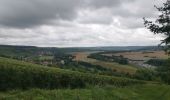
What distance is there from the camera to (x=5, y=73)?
78.6 m

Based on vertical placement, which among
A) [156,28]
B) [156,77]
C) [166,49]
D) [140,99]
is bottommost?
[156,77]

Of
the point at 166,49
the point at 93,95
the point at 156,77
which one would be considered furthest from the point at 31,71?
the point at 93,95

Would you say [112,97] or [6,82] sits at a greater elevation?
[112,97]

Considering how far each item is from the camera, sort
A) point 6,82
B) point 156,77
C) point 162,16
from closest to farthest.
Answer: point 162,16 → point 6,82 → point 156,77

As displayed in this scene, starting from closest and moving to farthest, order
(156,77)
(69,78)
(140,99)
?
1. (140,99)
2. (69,78)
3. (156,77)

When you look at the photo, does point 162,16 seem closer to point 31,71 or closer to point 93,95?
point 93,95

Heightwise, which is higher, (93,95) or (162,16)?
(162,16)

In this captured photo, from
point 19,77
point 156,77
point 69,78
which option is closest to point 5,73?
point 19,77

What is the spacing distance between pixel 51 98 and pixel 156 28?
14136mm

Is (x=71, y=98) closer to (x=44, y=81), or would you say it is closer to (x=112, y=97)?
(x=112, y=97)

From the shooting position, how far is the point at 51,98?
67.2 feet

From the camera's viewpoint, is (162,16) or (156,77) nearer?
(162,16)

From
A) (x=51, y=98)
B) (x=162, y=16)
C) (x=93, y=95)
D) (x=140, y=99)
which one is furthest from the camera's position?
(x=162, y=16)

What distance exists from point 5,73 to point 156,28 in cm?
5574
